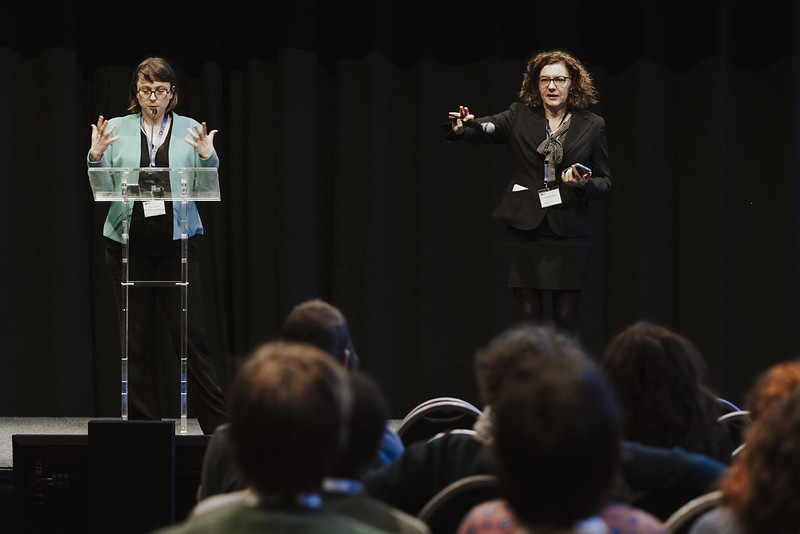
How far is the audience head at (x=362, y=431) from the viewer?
1.75 metres

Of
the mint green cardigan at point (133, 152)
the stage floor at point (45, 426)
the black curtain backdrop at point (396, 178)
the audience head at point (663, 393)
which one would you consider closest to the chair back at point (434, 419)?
the audience head at point (663, 393)

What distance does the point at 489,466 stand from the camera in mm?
2125

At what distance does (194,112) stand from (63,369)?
5.43 feet

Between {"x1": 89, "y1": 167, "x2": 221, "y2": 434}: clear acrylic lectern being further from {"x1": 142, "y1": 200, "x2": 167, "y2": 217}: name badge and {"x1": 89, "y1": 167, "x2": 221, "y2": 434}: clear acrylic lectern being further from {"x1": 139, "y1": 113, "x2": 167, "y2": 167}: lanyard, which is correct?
{"x1": 139, "y1": 113, "x2": 167, "y2": 167}: lanyard

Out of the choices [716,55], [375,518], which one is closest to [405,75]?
[716,55]

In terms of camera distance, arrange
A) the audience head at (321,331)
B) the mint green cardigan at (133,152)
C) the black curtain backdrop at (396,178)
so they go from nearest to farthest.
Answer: the audience head at (321,331)
the mint green cardigan at (133,152)
the black curtain backdrop at (396,178)

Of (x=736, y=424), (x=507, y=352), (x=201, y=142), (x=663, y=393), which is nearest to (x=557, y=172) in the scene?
(x=201, y=142)

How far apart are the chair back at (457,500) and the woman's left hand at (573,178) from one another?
2.48 meters

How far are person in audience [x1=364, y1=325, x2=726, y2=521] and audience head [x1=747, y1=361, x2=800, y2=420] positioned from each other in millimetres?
182

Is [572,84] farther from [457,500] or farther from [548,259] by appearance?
[457,500]

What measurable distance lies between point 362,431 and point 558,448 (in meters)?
0.51

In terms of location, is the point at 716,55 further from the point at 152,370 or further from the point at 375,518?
the point at 375,518

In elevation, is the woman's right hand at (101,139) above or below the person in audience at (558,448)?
above

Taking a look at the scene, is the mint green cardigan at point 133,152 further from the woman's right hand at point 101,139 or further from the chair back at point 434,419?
the chair back at point 434,419
